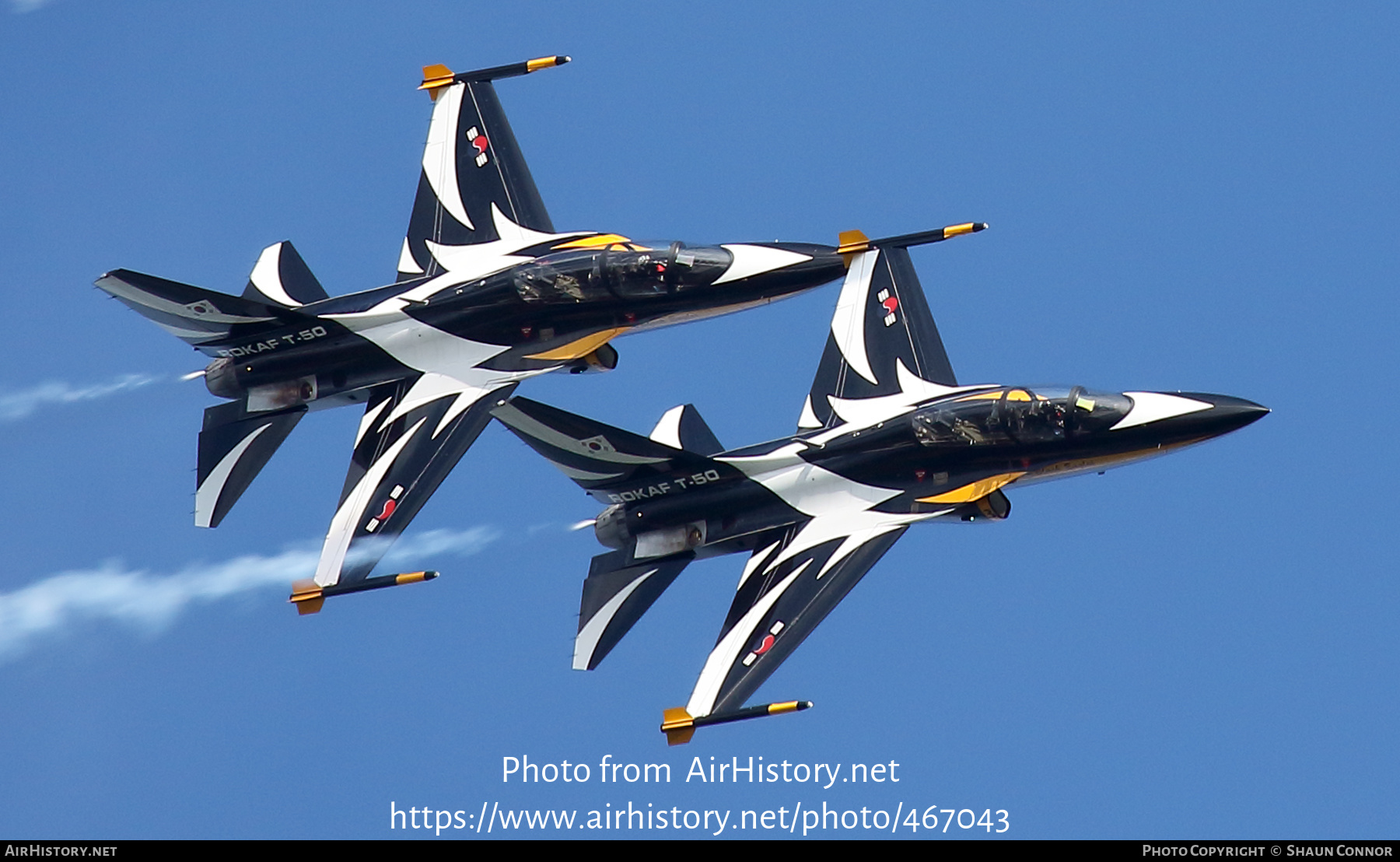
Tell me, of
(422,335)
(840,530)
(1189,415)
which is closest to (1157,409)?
(1189,415)

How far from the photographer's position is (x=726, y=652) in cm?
4366

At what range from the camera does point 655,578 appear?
44500 mm

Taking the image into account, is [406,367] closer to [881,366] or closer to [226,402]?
[226,402]

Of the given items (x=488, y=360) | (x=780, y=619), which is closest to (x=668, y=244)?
(x=488, y=360)

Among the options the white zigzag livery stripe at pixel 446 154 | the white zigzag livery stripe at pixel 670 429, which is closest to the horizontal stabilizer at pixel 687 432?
the white zigzag livery stripe at pixel 670 429

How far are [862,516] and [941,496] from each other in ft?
3.75

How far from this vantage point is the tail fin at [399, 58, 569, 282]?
47.8 m

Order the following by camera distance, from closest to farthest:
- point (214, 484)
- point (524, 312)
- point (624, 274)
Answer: point (624, 274), point (524, 312), point (214, 484)

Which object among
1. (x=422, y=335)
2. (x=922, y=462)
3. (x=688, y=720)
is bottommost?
(x=688, y=720)

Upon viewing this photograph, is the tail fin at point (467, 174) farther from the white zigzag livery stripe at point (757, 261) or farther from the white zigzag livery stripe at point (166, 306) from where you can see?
the white zigzag livery stripe at point (757, 261)

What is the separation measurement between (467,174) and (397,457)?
16.1 ft

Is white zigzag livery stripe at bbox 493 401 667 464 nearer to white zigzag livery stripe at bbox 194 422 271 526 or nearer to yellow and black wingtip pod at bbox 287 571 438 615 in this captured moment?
yellow and black wingtip pod at bbox 287 571 438 615

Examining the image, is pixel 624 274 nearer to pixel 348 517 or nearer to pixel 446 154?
pixel 446 154

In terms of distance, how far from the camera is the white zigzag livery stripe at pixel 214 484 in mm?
46719
